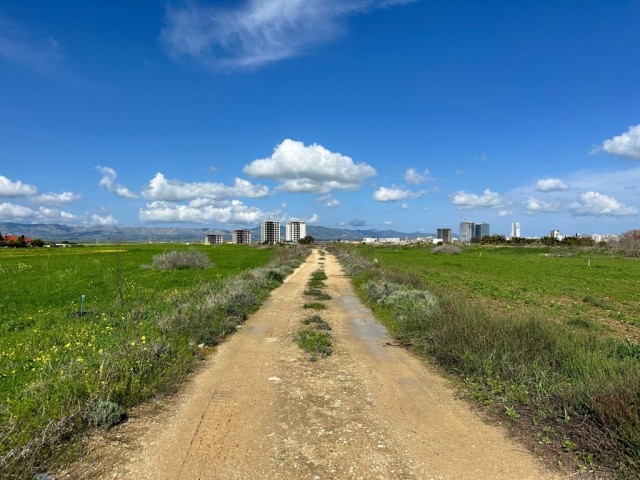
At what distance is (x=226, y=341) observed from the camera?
478 inches

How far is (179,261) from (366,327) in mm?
33723

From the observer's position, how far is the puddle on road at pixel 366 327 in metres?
11.9

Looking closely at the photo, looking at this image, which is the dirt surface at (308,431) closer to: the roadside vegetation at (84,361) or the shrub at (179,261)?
the roadside vegetation at (84,361)

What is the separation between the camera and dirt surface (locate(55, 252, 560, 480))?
516 centimetres

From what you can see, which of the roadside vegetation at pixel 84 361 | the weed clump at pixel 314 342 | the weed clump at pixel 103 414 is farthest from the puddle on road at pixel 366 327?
the weed clump at pixel 103 414

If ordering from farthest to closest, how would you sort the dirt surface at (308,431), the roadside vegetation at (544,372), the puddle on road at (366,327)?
1. the puddle on road at (366,327)
2. the roadside vegetation at (544,372)
3. the dirt surface at (308,431)

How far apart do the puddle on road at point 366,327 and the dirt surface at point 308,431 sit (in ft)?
5.46

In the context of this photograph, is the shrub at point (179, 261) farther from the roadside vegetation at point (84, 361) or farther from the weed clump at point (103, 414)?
the weed clump at point (103, 414)

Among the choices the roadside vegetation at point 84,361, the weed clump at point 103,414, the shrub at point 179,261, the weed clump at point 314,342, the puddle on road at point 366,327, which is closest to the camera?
the roadside vegetation at point 84,361

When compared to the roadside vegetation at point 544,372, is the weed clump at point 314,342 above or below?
below

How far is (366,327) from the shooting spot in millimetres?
14586

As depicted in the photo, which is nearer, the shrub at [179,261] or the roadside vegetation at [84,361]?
the roadside vegetation at [84,361]

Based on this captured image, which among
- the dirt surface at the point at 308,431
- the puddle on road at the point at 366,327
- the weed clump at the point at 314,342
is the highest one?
the dirt surface at the point at 308,431

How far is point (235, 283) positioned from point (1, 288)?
50.6ft
